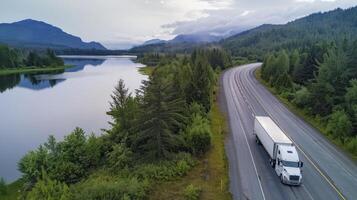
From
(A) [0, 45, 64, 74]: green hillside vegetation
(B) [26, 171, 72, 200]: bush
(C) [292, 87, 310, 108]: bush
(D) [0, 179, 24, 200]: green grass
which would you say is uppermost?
(A) [0, 45, 64, 74]: green hillside vegetation

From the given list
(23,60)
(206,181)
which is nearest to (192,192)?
(206,181)

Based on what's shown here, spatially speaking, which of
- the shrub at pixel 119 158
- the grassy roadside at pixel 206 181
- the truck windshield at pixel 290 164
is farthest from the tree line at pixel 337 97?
the shrub at pixel 119 158

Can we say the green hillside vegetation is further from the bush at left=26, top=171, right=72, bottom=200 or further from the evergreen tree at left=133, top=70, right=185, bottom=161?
the bush at left=26, top=171, right=72, bottom=200

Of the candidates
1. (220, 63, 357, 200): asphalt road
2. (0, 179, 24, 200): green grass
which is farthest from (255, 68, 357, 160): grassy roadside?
(0, 179, 24, 200): green grass

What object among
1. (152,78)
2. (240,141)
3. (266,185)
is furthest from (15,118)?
(266,185)

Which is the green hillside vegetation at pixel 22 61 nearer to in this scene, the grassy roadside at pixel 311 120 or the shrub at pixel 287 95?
the shrub at pixel 287 95

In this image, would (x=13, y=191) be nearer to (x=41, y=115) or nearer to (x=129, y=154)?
(x=129, y=154)
